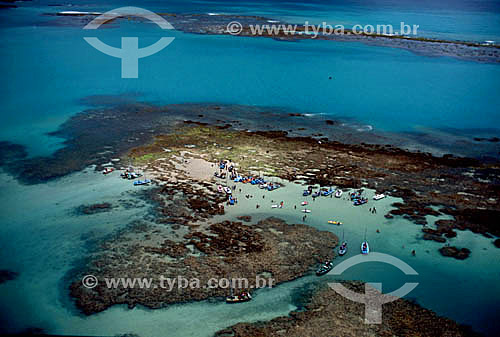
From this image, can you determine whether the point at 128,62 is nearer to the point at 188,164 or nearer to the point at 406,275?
the point at 188,164

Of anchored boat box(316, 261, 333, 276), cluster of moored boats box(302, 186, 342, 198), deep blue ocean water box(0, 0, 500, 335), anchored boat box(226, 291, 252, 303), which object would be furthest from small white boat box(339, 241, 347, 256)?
anchored boat box(226, 291, 252, 303)

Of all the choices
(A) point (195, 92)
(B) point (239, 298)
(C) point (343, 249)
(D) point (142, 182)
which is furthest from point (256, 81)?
(B) point (239, 298)

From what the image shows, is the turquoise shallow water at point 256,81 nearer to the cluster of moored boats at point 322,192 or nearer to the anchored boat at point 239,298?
the cluster of moored boats at point 322,192

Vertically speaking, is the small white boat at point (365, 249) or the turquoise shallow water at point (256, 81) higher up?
the turquoise shallow water at point (256, 81)

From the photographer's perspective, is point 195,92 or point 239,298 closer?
point 239,298

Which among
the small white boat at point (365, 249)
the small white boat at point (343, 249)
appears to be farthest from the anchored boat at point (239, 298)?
the small white boat at point (365, 249)

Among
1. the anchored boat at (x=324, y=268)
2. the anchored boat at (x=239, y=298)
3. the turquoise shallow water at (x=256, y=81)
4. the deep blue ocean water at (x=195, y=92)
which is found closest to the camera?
the anchored boat at (x=239, y=298)

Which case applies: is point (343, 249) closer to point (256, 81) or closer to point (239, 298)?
point (239, 298)

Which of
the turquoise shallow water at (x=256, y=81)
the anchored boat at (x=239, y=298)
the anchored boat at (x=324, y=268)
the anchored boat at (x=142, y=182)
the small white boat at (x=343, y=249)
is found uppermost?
the turquoise shallow water at (x=256, y=81)

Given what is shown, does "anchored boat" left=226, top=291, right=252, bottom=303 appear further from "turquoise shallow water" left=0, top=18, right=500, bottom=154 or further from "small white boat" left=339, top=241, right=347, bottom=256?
"turquoise shallow water" left=0, top=18, right=500, bottom=154
